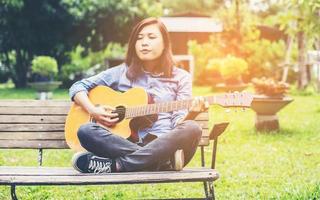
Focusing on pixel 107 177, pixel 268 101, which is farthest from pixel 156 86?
pixel 268 101

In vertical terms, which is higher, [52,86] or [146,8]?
[146,8]

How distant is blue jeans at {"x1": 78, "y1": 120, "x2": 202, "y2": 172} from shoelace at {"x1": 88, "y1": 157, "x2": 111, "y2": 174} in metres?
0.05

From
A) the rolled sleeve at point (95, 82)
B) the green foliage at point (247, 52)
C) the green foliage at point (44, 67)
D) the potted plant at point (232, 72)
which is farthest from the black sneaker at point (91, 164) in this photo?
the green foliage at point (247, 52)

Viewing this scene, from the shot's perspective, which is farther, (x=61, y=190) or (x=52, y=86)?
(x=52, y=86)

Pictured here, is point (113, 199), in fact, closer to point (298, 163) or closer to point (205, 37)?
point (298, 163)

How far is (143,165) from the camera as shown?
414 cm

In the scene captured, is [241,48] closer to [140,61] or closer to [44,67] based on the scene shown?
[44,67]

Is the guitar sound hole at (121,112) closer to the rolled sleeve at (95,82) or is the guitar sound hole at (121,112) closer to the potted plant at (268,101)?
the rolled sleeve at (95,82)

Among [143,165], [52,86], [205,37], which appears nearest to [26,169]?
[143,165]

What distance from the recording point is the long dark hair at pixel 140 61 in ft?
15.6

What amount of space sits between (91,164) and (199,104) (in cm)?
91

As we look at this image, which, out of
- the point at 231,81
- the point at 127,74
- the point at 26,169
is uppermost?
the point at 127,74

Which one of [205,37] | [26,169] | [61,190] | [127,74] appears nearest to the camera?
[26,169]

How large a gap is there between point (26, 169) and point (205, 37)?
29.6 m
